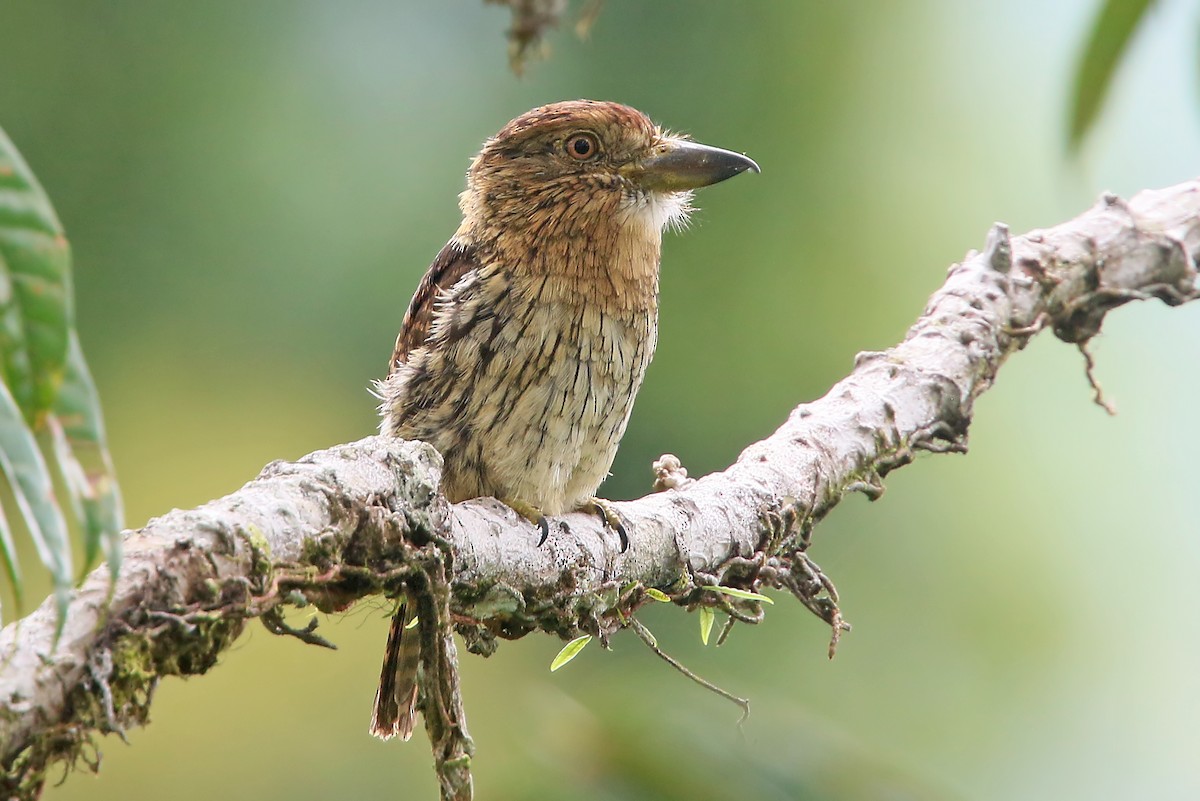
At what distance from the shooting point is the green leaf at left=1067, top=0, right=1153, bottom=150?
157 centimetres

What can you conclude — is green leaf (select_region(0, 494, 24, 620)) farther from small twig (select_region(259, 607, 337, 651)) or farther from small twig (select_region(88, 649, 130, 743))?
small twig (select_region(259, 607, 337, 651))

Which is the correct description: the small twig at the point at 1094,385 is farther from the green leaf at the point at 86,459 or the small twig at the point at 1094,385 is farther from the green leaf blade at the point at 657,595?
the green leaf at the point at 86,459

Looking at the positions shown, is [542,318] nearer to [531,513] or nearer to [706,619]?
[531,513]

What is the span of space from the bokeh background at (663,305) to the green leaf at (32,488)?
5417 mm

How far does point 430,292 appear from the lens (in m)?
2.44

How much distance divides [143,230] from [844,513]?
16.1ft

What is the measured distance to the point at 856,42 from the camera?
27.3 feet

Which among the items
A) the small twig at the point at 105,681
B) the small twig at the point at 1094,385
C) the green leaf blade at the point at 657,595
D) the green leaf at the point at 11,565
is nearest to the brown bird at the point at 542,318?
the green leaf blade at the point at 657,595

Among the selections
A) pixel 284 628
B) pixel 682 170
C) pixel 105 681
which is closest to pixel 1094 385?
A: pixel 682 170

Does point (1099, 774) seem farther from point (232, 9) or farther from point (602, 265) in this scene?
point (232, 9)

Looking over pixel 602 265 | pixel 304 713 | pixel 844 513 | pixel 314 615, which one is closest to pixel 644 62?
pixel 844 513

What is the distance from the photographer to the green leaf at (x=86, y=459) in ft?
2.76

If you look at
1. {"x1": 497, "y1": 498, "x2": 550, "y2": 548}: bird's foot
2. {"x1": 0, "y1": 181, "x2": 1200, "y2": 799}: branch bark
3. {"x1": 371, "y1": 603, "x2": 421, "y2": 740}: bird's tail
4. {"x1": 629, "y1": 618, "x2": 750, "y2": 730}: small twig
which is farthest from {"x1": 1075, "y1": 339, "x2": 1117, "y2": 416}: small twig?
{"x1": 371, "y1": 603, "x2": 421, "y2": 740}: bird's tail

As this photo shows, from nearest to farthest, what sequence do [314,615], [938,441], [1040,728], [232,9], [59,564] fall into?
[59,564]
[314,615]
[938,441]
[1040,728]
[232,9]
